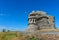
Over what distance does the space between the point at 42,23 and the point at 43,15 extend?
2.85 m

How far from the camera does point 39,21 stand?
160 feet

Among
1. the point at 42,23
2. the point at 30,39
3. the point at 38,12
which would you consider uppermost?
the point at 38,12

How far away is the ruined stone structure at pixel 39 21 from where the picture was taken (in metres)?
48.1

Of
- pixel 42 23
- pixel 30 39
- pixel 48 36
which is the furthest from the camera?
pixel 42 23

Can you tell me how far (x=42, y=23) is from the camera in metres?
48.2

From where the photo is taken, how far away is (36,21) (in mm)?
49312

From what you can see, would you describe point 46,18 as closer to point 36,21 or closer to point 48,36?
point 36,21

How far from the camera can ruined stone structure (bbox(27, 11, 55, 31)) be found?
48.1 metres

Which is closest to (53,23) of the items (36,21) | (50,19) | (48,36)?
(50,19)

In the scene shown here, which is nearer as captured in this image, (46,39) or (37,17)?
(46,39)

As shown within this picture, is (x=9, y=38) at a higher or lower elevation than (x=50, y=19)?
lower

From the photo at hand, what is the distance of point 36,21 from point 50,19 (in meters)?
4.36

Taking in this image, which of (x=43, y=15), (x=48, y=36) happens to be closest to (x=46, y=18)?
(x=43, y=15)

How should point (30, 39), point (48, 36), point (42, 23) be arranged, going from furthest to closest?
point (42, 23) < point (48, 36) < point (30, 39)
